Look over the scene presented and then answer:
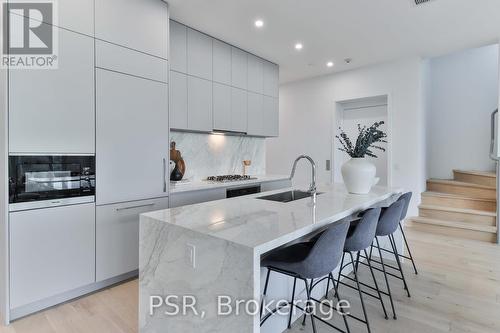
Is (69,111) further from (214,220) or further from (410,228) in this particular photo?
(410,228)

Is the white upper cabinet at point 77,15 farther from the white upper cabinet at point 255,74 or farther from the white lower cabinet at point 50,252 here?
the white upper cabinet at point 255,74

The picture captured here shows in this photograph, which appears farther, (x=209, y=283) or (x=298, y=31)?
(x=298, y=31)

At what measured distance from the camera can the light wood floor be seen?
1964 millimetres

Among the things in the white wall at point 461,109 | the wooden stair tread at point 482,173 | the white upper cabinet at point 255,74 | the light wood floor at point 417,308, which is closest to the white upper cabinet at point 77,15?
the light wood floor at point 417,308

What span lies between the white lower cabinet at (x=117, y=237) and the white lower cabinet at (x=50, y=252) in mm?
66

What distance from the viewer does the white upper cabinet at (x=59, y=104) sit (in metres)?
1.95

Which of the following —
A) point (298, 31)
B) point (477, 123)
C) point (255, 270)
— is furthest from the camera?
point (477, 123)

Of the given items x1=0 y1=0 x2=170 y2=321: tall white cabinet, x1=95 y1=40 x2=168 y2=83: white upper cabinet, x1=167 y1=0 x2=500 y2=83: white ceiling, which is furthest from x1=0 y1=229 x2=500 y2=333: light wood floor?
x1=167 y1=0 x2=500 y2=83: white ceiling

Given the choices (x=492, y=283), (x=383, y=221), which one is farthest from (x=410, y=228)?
(x=383, y=221)

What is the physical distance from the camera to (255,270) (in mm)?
1182

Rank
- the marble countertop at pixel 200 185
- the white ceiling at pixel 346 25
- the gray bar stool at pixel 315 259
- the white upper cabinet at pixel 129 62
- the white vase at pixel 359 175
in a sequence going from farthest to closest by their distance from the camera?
the marble countertop at pixel 200 185 → the white ceiling at pixel 346 25 → the white vase at pixel 359 175 → the white upper cabinet at pixel 129 62 → the gray bar stool at pixel 315 259

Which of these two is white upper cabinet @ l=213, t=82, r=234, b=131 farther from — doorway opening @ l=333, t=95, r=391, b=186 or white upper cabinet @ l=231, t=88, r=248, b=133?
doorway opening @ l=333, t=95, r=391, b=186

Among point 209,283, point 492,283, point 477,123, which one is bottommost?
point 492,283

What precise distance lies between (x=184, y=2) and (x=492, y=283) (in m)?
4.13
